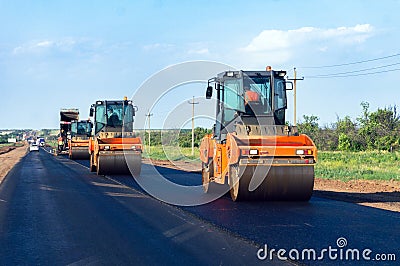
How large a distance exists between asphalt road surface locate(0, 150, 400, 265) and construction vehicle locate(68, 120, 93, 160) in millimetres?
24828

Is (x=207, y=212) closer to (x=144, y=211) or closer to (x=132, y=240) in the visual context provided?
(x=144, y=211)

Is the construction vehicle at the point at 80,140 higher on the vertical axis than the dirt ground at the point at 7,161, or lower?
higher

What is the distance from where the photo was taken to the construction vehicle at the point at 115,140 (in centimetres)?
2097

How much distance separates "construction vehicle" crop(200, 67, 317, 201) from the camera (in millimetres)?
11867

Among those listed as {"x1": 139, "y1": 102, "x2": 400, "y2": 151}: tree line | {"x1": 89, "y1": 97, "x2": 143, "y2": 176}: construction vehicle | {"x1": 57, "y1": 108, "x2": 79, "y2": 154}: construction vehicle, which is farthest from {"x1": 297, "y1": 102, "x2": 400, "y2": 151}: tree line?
{"x1": 89, "y1": 97, "x2": 143, "y2": 176}: construction vehicle

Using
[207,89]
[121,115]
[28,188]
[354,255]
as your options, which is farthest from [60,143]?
[354,255]

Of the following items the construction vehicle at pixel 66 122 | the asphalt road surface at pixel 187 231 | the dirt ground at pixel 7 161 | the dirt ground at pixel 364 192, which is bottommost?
the dirt ground at pixel 7 161

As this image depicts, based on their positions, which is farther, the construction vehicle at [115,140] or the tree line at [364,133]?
the tree line at [364,133]

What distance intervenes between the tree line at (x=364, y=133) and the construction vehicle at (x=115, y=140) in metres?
37.1

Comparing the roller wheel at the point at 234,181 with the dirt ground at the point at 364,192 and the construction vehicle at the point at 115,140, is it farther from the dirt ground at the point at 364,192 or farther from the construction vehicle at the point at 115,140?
the construction vehicle at the point at 115,140

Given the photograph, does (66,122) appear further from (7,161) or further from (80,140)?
(80,140)

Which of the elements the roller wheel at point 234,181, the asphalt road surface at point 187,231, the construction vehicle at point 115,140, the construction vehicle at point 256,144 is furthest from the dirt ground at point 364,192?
the construction vehicle at point 115,140

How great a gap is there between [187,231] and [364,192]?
9.06 metres

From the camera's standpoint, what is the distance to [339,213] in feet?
35.7
